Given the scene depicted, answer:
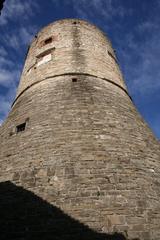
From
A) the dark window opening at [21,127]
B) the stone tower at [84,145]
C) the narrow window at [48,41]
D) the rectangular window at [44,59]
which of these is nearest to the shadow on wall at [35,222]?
the stone tower at [84,145]

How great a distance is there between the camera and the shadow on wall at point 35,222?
14.9ft

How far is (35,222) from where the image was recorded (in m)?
4.77

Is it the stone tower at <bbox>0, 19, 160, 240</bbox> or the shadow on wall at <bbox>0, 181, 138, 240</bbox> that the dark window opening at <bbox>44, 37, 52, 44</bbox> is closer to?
the stone tower at <bbox>0, 19, 160, 240</bbox>

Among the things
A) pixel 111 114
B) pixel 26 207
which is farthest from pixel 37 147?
pixel 111 114

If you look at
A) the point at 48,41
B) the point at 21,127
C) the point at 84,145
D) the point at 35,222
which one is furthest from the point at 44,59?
the point at 35,222

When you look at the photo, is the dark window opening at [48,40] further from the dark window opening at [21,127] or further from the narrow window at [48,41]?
the dark window opening at [21,127]

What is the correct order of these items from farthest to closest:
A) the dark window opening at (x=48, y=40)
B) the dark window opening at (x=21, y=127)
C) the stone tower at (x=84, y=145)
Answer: the dark window opening at (x=48, y=40), the dark window opening at (x=21, y=127), the stone tower at (x=84, y=145)

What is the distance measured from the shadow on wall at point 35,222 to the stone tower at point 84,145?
→ 12 centimetres

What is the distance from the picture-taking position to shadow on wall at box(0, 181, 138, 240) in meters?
4.53

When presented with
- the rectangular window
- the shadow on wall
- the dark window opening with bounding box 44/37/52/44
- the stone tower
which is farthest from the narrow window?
the shadow on wall

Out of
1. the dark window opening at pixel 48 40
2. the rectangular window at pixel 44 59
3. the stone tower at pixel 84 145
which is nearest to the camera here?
the stone tower at pixel 84 145

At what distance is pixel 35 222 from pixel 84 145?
6.14 feet

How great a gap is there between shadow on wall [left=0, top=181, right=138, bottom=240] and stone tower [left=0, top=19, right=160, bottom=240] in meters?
0.12

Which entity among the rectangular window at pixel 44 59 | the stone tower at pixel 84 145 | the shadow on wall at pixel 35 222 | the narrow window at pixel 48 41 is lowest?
the shadow on wall at pixel 35 222
